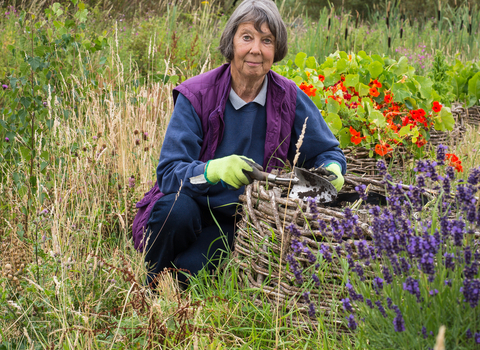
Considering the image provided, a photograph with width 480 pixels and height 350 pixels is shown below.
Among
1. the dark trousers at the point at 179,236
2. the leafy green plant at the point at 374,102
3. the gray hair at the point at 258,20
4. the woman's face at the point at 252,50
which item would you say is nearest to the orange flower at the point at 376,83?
the leafy green plant at the point at 374,102

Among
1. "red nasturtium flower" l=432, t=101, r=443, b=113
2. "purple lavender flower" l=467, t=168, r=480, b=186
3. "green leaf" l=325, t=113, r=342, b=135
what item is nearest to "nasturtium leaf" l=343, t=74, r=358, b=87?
"green leaf" l=325, t=113, r=342, b=135

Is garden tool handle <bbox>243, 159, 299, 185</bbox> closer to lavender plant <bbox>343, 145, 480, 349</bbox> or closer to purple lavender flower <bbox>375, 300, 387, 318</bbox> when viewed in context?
lavender plant <bbox>343, 145, 480, 349</bbox>

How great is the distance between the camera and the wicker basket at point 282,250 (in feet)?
4.99

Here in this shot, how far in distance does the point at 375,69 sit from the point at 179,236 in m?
2.00

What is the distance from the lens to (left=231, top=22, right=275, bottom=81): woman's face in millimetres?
2094

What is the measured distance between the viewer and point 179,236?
2.10 m

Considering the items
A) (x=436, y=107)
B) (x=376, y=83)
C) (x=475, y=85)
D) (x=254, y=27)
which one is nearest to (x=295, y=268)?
(x=254, y=27)

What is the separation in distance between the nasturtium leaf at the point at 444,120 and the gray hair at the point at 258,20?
1.60 metres

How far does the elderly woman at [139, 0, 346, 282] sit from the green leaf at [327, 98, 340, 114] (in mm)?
689

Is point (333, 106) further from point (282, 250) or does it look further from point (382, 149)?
point (282, 250)

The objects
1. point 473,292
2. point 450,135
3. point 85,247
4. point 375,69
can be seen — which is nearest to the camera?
point 473,292

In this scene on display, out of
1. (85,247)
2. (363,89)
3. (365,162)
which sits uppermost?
(363,89)

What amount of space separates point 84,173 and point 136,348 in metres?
1.24

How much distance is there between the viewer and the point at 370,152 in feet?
9.84
